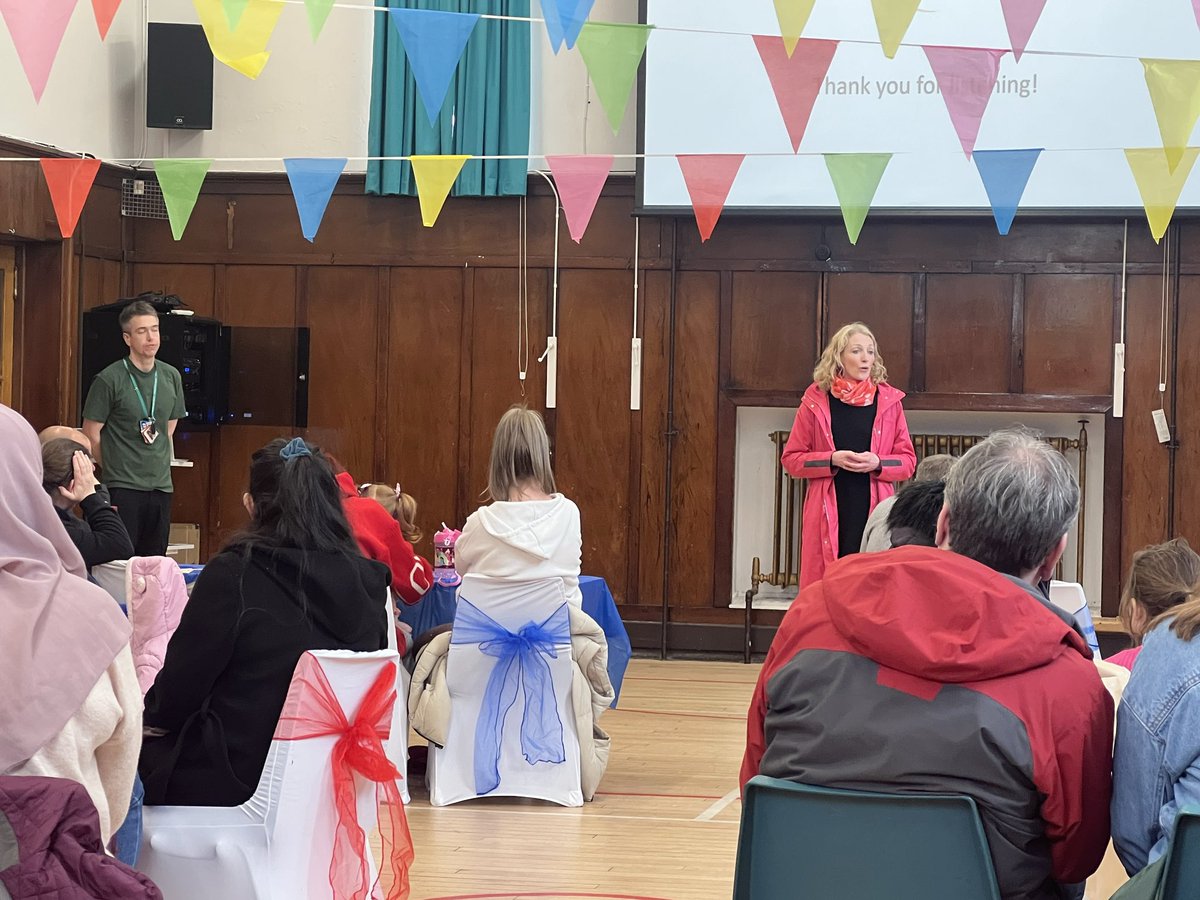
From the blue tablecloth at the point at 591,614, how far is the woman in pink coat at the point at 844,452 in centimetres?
128

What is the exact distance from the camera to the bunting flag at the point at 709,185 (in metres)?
6.02

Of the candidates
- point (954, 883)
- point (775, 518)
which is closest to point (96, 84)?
point (775, 518)

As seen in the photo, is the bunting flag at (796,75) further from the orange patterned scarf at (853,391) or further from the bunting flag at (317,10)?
the bunting flag at (317,10)

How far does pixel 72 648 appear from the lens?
2127 millimetres

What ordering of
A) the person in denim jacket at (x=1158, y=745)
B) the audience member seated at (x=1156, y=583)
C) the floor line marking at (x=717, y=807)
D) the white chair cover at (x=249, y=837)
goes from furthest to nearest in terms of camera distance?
the floor line marking at (x=717, y=807), the audience member seated at (x=1156, y=583), the white chair cover at (x=249, y=837), the person in denim jacket at (x=1158, y=745)

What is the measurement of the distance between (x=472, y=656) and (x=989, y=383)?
4072 mm

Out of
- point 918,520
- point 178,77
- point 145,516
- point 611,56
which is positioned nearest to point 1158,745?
point 918,520

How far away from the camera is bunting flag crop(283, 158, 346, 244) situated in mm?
5832

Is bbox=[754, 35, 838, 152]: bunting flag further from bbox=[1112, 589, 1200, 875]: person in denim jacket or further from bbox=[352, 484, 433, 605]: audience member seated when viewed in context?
bbox=[1112, 589, 1200, 875]: person in denim jacket

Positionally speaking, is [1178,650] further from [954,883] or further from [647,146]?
[647,146]

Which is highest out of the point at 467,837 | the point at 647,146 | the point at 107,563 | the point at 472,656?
the point at 647,146

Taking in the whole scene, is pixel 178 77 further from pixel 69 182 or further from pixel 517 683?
pixel 517 683

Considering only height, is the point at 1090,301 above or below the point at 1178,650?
above

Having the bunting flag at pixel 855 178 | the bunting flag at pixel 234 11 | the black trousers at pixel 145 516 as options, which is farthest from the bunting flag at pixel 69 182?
the bunting flag at pixel 855 178
